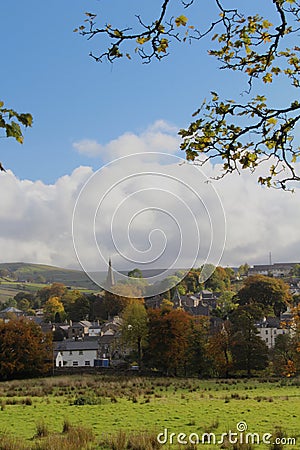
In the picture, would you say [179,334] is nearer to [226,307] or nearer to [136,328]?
[136,328]

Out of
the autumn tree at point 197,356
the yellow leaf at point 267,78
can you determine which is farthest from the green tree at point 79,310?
the yellow leaf at point 267,78

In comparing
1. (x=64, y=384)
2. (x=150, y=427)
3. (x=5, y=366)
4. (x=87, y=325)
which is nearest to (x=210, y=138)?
(x=150, y=427)

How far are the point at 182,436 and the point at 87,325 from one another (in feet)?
230

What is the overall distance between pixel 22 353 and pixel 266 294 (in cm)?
4591

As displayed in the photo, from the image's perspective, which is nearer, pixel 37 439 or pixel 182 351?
pixel 37 439

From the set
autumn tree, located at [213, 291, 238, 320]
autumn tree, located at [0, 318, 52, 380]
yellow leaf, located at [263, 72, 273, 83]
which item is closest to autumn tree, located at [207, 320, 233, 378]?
autumn tree, located at [0, 318, 52, 380]

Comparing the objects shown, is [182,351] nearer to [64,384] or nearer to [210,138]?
[64,384]

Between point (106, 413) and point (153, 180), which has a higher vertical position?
point (153, 180)

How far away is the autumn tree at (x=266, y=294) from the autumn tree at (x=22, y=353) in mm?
39998

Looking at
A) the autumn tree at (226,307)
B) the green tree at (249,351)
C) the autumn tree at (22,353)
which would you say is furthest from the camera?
the autumn tree at (226,307)

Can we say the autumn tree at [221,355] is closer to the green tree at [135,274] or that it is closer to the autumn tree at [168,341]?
the autumn tree at [168,341]

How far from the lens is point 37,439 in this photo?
14094 mm

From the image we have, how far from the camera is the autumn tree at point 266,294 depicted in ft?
269

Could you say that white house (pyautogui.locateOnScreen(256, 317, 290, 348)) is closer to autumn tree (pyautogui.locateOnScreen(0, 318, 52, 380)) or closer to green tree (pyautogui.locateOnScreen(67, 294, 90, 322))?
autumn tree (pyautogui.locateOnScreen(0, 318, 52, 380))
